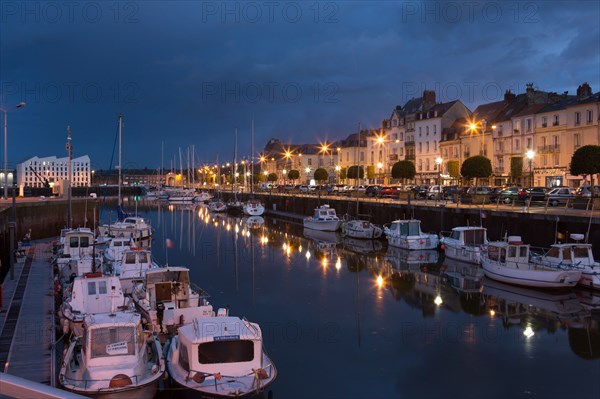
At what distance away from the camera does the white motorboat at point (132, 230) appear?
50.0 m

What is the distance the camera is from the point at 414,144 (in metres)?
102

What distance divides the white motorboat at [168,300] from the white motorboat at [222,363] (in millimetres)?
4084

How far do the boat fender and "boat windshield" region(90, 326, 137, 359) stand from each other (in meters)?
0.89

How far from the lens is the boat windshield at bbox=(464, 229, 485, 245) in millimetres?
39562

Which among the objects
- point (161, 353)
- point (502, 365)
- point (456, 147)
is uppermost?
point (456, 147)

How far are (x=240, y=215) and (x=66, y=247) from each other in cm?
5577

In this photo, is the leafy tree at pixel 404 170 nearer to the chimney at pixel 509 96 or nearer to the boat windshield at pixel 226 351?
the chimney at pixel 509 96

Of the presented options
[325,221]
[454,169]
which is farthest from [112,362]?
[454,169]

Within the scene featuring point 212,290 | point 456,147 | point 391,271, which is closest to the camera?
point 212,290

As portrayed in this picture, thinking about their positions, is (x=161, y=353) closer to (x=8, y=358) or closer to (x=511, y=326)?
(x=8, y=358)

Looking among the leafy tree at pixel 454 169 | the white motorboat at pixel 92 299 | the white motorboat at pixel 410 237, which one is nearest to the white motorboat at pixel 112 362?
the white motorboat at pixel 92 299

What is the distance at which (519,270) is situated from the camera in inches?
1195

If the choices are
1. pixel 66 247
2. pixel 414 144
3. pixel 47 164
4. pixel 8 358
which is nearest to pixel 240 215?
pixel 414 144

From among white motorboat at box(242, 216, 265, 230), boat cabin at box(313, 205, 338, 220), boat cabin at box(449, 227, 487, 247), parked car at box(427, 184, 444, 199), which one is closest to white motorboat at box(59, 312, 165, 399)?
boat cabin at box(449, 227, 487, 247)
